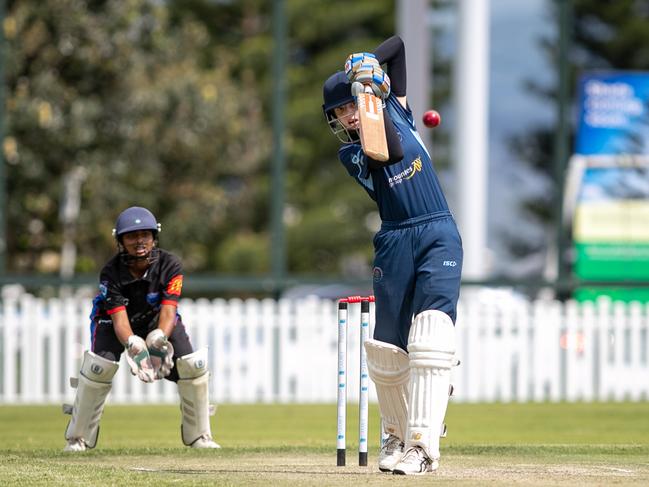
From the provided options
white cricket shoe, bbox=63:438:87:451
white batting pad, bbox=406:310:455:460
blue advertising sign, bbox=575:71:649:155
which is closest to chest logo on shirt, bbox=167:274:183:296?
white cricket shoe, bbox=63:438:87:451

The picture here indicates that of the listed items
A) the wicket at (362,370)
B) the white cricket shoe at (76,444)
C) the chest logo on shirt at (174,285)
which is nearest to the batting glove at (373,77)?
the wicket at (362,370)

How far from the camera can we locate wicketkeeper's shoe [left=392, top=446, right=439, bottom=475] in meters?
7.93

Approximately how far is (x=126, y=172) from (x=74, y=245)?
2297 millimetres

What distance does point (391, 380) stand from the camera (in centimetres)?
836

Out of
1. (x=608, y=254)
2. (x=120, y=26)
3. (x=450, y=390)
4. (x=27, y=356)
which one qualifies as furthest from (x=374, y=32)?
(x=450, y=390)

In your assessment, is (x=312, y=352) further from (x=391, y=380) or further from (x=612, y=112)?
(x=391, y=380)

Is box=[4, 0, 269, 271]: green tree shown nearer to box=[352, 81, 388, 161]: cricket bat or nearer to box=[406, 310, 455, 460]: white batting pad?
box=[352, 81, 388, 161]: cricket bat

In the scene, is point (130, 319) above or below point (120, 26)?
below

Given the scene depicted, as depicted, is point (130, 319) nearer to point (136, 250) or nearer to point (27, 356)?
point (136, 250)

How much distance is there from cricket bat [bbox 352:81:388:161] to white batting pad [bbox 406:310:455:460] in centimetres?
94

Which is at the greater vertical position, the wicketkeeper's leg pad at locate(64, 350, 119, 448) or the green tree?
the green tree

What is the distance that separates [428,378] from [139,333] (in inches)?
119

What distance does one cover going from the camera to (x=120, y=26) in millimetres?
27984

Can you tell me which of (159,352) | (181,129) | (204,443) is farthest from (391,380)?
(181,129)
